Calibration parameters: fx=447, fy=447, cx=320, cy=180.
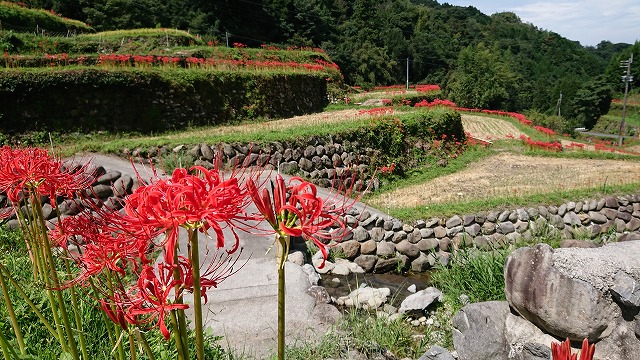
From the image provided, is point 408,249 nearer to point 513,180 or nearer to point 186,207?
point 513,180

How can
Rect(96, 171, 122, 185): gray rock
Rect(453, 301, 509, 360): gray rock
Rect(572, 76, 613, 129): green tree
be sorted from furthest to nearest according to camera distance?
1. Rect(572, 76, 613, 129): green tree
2. Rect(96, 171, 122, 185): gray rock
3. Rect(453, 301, 509, 360): gray rock

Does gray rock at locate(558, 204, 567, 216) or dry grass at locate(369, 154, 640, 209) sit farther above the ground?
gray rock at locate(558, 204, 567, 216)

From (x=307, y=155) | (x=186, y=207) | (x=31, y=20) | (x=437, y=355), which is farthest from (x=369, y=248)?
(x=31, y=20)

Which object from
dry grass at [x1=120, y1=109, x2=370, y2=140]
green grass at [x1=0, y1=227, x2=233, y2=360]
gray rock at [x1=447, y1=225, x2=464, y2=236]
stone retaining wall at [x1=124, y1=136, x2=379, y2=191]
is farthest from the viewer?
dry grass at [x1=120, y1=109, x2=370, y2=140]

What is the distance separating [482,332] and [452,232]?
15.3 ft

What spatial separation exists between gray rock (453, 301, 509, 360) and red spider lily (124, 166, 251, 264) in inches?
164

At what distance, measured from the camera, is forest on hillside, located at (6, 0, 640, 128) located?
37.0 meters

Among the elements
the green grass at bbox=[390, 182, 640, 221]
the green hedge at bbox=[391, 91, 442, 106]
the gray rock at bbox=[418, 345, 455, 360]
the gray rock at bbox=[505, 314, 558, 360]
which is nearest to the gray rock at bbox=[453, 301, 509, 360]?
the gray rock at bbox=[505, 314, 558, 360]

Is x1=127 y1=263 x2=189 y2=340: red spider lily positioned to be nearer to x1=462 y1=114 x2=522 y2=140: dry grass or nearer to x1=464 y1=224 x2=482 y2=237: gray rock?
x1=464 y1=224 x2=482 y2=237: gray rock

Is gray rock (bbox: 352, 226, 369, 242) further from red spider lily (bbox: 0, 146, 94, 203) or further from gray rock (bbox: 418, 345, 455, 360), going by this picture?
red spider lily (bbox: 0, 146, 94, 203)

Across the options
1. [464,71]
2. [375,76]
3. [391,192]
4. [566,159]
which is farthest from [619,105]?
[391,192]

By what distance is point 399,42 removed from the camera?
195 feet

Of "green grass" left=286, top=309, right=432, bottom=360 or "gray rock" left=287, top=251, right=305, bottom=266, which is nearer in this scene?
"green grass" left=286, top=309, right=432, bottom=360

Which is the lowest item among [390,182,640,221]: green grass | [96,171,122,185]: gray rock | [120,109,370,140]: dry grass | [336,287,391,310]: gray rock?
[336,287,391,310]: gray rock
